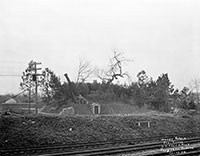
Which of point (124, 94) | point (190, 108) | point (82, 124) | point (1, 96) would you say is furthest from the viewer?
point (1, 96)

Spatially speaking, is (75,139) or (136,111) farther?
(136,111)

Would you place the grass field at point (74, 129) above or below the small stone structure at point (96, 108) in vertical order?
below

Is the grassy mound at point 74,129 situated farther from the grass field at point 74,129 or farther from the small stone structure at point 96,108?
the small stone structure at point 96,108

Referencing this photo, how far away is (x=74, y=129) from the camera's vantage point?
20.4 m

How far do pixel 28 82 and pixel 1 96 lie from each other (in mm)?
20104

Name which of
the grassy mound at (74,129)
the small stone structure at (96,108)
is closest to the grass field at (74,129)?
the grassy mound at (74,129)

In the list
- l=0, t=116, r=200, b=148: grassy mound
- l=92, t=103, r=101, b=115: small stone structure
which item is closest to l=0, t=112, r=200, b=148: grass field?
l=0, t=116, r=200, b=148: grassy mound

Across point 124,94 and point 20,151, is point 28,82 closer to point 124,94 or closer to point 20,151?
point 124,94

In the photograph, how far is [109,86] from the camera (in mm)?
44688

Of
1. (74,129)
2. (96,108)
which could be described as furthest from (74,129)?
(96,108)

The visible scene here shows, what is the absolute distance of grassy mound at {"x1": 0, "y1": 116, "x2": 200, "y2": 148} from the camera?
17.4 meters

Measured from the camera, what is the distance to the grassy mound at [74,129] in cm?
1736

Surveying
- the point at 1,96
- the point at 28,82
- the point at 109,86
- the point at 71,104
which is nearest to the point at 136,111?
the point at 109,86

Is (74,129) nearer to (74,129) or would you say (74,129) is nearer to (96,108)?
(74,129)
